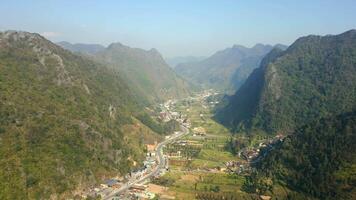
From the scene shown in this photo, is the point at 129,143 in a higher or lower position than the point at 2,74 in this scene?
lower

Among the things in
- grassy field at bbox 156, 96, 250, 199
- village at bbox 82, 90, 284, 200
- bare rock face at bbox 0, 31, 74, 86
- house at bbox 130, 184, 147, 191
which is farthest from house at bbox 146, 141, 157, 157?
bare rock face at bbox 0, 31, 74, 86

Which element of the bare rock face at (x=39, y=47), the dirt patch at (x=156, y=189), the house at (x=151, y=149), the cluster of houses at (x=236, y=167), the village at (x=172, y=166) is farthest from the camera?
the bare rock face at (x=39, y=47)

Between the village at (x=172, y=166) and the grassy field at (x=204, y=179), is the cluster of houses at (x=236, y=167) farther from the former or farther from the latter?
the grassy field at (x=204, y=179)

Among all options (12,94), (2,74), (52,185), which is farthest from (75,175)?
(2,74)

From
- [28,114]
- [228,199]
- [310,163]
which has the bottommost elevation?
[228,199]

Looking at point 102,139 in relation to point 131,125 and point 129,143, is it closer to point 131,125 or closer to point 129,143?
point 129,143

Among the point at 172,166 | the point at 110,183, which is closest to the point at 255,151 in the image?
the point at 172,166

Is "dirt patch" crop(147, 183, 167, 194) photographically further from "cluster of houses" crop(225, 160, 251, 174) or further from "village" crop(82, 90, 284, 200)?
"cluster of houses" crop(225, 160, 251, 174)

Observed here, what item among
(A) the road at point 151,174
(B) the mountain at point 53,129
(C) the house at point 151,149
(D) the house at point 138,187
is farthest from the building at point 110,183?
(C) the house at point 151,149
